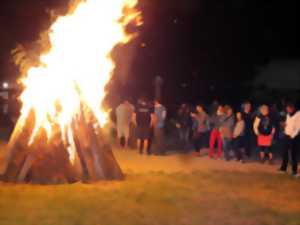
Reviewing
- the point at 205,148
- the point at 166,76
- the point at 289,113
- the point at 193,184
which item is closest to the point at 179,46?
the point at 166,76

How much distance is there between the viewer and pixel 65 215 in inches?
335

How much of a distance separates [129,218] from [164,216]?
607mm

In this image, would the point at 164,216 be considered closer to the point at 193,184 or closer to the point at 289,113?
the point at 193,184

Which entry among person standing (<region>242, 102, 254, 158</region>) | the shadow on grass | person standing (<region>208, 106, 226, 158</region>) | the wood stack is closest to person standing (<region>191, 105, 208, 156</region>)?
person standing (<region>208, 106, 226, 158</region>)

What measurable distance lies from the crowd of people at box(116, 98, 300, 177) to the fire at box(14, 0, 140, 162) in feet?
15.7

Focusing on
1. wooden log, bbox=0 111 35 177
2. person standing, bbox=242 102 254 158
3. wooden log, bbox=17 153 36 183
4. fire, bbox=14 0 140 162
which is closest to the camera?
wooden log, bbox=17 153 36 183

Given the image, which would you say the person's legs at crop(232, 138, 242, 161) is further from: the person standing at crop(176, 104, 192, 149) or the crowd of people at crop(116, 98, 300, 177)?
the person standing at crop(176, 104, 192, 149)

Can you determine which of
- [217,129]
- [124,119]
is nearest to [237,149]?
[217,129]

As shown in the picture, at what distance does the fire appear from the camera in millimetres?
11875

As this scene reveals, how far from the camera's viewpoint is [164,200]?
9.87 meters

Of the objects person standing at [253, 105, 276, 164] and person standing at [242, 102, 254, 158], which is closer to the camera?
person standing at [253, 105, 276, 164]

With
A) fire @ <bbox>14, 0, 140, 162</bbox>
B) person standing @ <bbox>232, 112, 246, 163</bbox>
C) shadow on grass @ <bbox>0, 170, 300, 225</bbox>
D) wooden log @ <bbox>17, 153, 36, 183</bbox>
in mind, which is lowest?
shadow on grass @ <bbox>0, 170, 300, 225</bbox>

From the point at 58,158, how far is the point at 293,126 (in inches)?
234

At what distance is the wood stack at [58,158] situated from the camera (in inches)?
450
